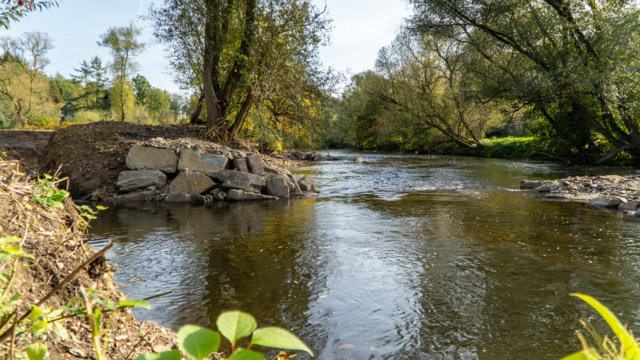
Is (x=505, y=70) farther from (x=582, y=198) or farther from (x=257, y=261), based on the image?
(x=257, y=261)

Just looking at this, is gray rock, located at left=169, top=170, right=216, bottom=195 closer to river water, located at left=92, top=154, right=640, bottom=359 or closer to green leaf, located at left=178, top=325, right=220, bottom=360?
river water, located at left=92, top=154, right=640, bottom=359

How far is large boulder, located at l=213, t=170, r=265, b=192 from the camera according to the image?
38.4ft

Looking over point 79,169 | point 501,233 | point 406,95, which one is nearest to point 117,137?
point 79,169

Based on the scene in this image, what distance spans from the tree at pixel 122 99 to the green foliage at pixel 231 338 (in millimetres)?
57258

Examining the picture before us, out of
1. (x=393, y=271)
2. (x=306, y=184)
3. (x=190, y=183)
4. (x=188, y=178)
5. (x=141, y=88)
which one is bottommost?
(x=393, y=271)

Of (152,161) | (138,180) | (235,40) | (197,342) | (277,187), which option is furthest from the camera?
(235,40)

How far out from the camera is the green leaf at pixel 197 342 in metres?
0.73

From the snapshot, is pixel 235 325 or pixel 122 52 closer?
pixel 235 325

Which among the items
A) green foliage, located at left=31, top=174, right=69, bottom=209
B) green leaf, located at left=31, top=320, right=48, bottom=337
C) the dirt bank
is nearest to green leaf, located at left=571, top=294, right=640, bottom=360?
green leaf, located at left=31, top=320, right=48, bottom=337

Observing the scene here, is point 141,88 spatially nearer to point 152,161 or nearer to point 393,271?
point 152,161

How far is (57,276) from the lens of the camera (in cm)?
231

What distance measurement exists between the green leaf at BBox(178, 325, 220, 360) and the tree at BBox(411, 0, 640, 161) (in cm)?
1932

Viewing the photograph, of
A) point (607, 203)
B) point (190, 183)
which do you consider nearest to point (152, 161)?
point (190, 183)

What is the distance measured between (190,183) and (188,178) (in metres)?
0.16
